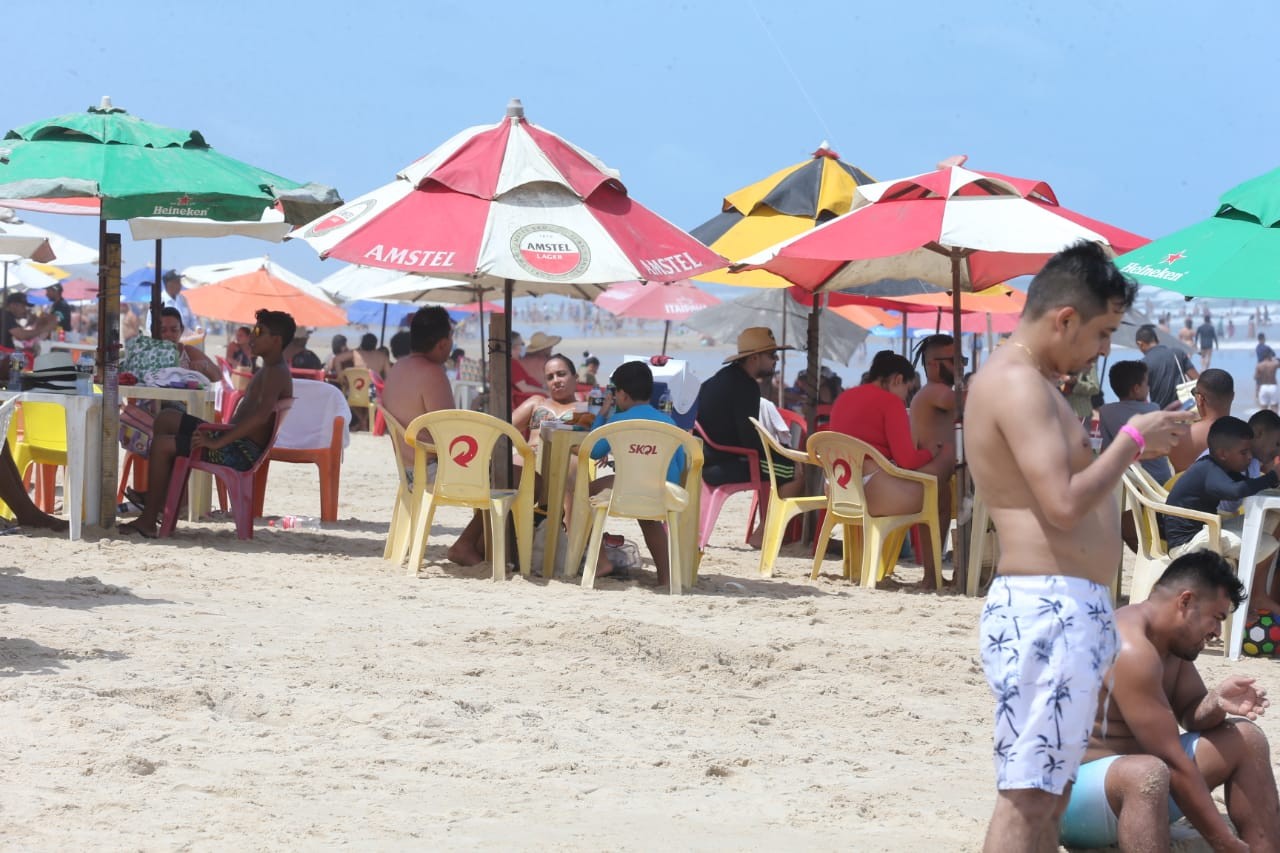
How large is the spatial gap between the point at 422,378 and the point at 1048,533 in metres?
5.50

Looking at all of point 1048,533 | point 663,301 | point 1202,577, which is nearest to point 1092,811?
point 1202,577

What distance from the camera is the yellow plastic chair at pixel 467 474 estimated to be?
770 centimetres

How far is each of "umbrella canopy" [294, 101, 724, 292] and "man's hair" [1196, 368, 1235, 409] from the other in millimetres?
2505

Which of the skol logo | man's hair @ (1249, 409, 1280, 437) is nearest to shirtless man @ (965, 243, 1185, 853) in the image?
man's hair @ (1249, 409, 1280, 437)

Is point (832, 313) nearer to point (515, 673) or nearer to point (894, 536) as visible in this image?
point (894, 536)

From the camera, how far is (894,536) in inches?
339

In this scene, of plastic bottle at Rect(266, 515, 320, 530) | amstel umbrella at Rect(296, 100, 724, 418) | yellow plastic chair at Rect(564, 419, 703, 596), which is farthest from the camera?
plastic bottle at Rect(266, 515, 320, 530)

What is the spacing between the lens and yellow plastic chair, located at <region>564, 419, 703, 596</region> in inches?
303

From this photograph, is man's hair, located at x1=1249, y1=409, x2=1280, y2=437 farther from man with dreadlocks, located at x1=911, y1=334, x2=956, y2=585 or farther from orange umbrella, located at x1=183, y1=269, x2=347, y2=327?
orange umbrella, located at x1=183, y1=269, x2=347, y2=327

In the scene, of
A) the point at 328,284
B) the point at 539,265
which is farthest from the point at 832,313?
the point at 539,265

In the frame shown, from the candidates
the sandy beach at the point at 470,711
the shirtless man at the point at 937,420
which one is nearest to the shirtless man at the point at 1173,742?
the sandy beach at the point at 470,711

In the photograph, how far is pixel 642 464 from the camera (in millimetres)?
7746

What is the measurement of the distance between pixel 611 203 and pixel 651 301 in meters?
9.71

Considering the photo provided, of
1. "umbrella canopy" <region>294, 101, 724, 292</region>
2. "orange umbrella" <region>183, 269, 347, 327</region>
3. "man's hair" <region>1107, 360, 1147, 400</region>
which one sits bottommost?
"man's hair" <region>1107, 360, 1147, 400</region>
